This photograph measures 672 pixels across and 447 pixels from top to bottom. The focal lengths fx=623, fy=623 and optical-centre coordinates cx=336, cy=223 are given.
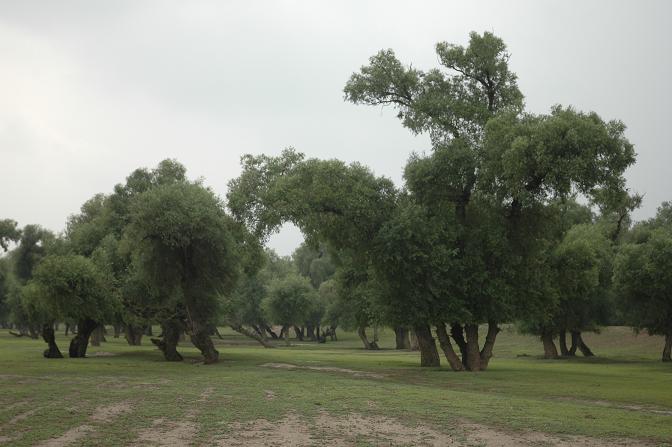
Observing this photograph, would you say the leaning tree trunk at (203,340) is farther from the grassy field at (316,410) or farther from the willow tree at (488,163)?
the willow tree at (488,163)

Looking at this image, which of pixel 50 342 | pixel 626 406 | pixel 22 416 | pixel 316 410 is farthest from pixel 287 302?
pixel 22 416

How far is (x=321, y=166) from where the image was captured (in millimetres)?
35969

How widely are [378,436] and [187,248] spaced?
2779cm

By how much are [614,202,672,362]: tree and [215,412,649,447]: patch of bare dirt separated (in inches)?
1380

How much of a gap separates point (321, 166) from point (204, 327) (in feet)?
47.2

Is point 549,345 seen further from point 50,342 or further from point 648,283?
point 50,342

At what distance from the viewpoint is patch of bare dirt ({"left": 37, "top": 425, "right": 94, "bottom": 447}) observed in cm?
1277

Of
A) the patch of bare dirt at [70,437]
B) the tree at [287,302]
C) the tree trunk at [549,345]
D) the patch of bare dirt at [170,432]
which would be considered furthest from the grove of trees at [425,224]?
the tree at [287,302]

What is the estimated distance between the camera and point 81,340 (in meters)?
45.9

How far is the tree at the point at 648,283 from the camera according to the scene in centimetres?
4544

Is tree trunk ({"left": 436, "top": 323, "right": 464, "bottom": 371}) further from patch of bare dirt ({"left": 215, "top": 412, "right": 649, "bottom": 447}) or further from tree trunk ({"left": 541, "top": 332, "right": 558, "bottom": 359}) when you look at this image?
tree trunk ({"left": 541, "top": 332, "right": 558, "bottom": 359})

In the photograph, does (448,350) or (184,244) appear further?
(184,244)

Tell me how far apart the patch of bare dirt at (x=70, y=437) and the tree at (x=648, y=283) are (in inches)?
1653

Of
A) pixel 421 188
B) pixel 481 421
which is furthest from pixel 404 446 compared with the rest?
pixel 421 188
